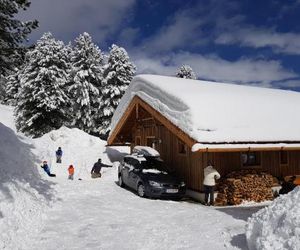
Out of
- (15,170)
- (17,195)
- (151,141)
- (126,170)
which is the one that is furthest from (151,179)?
(151,141)

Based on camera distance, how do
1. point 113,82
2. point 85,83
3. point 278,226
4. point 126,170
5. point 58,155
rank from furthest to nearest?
Answer: point 85,83 < point 113,82 < point 58,155 < point 126,170 < point 278,226

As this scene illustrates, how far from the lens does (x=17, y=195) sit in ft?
37.4

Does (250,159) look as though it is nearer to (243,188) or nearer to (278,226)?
Answer: (243,188)

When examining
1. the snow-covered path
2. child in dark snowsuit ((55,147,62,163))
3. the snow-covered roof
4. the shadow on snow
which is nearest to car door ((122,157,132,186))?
the snow-covered roof

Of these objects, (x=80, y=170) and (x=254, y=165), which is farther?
(x=80, y=170)

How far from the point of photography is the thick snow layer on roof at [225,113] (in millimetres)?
15359

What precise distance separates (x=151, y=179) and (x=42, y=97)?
2717 cm

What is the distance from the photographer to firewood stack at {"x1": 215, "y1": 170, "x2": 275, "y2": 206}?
15.6 meters

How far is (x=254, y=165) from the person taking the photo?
17562 millimetres

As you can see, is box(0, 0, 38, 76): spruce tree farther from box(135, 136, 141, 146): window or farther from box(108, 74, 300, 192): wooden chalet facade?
box(135, 136, 141, 146): window

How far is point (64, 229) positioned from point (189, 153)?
8.07 m

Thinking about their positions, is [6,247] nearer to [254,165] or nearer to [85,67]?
[254,165]

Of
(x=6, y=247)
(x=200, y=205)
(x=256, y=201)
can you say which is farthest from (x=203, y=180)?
(x=6, y=247)

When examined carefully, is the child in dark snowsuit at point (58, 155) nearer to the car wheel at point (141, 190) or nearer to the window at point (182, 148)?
the window at point (182, 148)
